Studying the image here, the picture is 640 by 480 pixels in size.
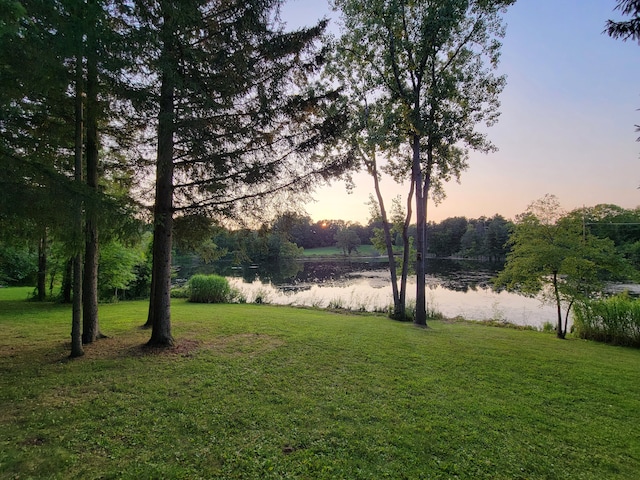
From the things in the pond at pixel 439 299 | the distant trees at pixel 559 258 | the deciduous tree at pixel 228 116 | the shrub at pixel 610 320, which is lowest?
the pond at pixel 439 299

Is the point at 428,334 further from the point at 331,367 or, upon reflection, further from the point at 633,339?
the point at 633,339

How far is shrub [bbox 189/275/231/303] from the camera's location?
13.4 m

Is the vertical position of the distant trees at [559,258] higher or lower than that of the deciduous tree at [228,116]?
lower

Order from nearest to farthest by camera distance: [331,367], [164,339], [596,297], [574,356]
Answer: [331,367]
[164,339]
[574,356]
[596,297]

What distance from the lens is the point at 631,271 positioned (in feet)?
27.2

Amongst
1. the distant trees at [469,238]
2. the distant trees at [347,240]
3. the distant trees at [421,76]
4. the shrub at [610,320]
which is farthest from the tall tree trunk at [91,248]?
the distant trees at [347,240]

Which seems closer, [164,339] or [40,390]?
[40,390]

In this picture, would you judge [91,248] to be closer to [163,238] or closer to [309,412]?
[163,238]

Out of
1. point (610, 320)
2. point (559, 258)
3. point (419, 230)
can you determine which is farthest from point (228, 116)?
point (610, 320)

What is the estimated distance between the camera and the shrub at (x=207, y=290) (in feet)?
44.0

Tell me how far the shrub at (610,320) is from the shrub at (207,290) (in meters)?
13.2

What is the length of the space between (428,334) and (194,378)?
19.6 ft

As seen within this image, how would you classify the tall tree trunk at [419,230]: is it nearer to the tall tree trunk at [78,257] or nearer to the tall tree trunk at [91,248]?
the tall tree trunk at [91,248]

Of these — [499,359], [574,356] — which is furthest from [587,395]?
[574,356]
